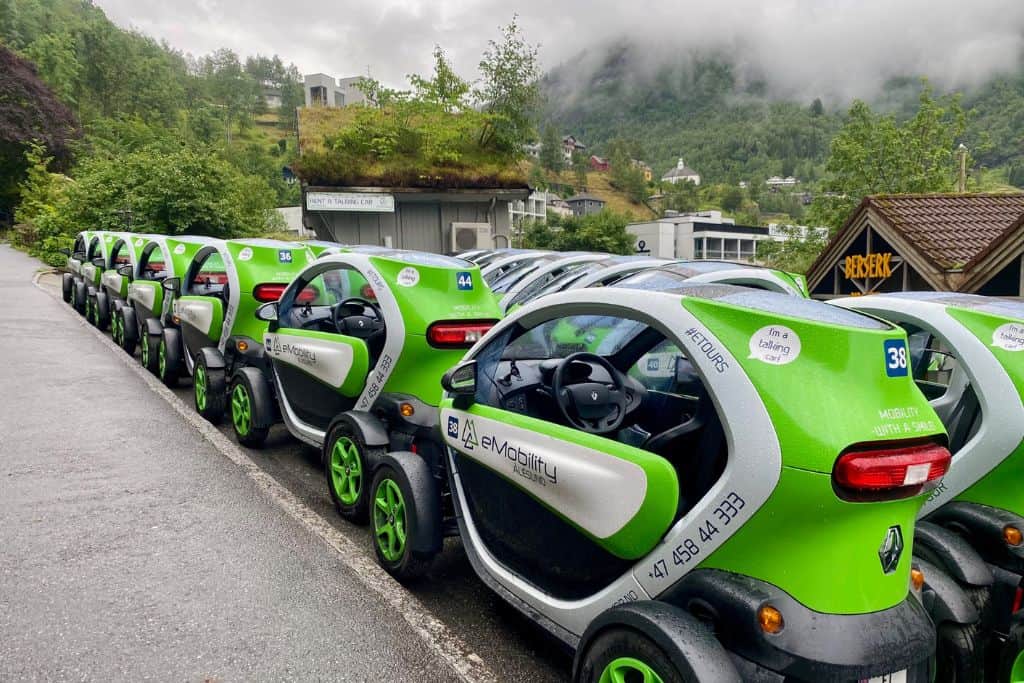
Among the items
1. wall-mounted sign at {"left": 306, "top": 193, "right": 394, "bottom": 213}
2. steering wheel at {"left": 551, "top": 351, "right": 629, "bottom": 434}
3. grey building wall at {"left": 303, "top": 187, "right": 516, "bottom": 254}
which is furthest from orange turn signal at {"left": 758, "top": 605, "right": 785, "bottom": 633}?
grey building wall at {"left": 303, "top": 187, "right": 516, "bottom": 254}

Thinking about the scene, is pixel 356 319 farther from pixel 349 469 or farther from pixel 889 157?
pixel 889 157

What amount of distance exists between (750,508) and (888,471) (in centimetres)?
39

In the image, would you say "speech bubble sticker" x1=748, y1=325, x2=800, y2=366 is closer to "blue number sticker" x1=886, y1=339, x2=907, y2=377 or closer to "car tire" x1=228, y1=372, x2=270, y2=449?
"blue number sticker" x1=886, y1=339, x2=907, y2=377

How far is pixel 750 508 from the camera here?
6.83 ft

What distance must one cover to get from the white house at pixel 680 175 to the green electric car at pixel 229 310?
160676mm

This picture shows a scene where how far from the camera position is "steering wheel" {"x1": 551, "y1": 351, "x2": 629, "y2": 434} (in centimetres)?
312

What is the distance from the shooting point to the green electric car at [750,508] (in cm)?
202

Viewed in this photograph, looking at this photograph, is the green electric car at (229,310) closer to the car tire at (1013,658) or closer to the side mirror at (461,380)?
the side mirror at (461,380)

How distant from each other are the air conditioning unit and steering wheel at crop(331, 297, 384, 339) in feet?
53.4

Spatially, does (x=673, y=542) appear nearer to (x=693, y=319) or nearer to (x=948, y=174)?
(x=693, y=319)

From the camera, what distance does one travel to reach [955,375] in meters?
3.57

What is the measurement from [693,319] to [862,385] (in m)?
0.53

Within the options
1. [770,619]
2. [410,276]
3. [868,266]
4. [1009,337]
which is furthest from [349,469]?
[868,266]

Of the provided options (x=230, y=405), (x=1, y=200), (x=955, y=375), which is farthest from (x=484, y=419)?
(x=1, y=200)
